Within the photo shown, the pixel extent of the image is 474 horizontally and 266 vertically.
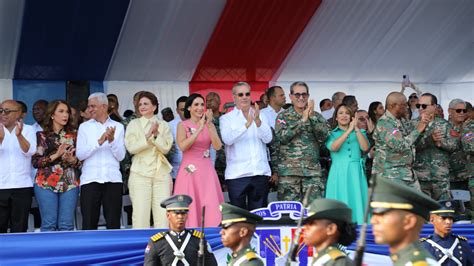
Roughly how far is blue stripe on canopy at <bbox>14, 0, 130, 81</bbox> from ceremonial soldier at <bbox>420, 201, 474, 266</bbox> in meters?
4.41

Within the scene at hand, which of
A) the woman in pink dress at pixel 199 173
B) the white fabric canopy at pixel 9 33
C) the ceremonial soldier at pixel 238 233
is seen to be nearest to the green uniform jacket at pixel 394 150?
the woman in pink dress at pixel 199 173

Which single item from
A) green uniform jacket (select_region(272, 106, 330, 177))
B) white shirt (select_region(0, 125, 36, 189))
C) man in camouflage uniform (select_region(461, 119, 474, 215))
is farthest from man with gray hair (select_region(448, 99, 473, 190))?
white shirt (select_region(0, 125, 36, 189))

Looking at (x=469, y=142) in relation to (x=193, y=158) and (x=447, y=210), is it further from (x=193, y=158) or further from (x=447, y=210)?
(x=193, y=158)

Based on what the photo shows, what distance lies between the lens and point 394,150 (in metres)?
9.60

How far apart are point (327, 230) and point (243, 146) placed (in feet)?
14.4

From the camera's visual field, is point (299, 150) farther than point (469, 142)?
No

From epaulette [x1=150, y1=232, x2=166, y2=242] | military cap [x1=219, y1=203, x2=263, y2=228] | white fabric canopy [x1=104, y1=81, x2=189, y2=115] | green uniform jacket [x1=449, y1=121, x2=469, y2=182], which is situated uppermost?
white fabric canopy [x1=104, y1=81, x2=189, y2=115]

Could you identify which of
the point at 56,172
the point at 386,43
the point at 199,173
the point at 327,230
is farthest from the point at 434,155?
the point at 327,230

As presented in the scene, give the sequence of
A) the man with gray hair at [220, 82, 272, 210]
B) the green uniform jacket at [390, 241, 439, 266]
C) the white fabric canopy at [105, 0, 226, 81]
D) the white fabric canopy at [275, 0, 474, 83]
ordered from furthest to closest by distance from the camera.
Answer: the white fabric canopy at [275, 0, 474, 83], the white fabric canopy at [105, 0, 226, 81], the man with gray hair at [220, 82, 272, 210], the green uniform jacket at [390, 241, 439, 266]

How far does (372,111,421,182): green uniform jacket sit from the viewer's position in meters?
9.58

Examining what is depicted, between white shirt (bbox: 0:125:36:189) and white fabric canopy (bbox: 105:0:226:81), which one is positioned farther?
white fabric canopy (bbox: 105:0:226:81)

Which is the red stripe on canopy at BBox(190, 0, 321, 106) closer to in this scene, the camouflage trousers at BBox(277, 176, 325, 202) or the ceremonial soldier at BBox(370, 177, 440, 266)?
the camouflage trousers at BBox(277, 176, 325, 202)

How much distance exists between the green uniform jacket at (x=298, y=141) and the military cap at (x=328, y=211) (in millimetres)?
4337

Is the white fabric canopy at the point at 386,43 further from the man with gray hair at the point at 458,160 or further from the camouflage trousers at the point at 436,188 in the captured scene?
the camouflage trousers at the point at 436,188
